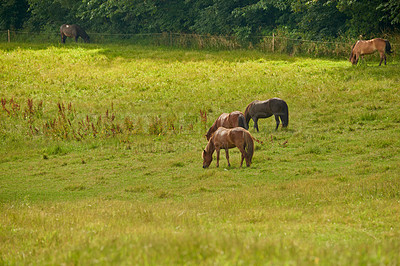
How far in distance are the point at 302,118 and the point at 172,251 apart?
17.9 meters

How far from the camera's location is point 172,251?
5.27 m

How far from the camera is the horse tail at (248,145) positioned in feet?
49.1

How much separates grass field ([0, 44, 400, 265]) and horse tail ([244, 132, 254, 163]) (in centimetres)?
40

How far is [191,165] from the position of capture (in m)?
16.8

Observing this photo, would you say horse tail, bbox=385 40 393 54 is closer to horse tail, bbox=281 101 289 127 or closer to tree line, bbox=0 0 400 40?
tree line, bbox=0 0 400 40

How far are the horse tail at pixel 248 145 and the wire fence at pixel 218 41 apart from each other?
857 inches

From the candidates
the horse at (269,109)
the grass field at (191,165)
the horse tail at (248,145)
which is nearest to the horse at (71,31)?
the grass field at (191,165)

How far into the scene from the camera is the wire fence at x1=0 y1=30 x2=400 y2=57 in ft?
120

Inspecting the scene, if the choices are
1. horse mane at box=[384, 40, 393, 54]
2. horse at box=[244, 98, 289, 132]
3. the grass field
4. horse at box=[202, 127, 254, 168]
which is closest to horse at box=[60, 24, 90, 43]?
the grass field

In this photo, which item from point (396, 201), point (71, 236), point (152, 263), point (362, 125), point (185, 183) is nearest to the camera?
point (152, 263)

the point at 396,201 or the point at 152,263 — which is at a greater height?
the point at 152,263

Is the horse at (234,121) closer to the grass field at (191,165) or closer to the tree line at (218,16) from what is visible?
the grass field at (191,165)

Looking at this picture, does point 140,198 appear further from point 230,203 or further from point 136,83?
point 136,83

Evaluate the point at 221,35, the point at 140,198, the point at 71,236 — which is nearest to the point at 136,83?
the point at 221,35
